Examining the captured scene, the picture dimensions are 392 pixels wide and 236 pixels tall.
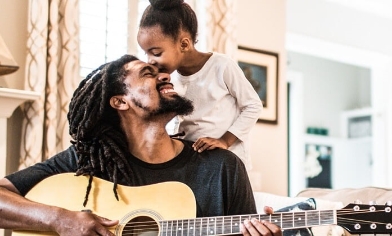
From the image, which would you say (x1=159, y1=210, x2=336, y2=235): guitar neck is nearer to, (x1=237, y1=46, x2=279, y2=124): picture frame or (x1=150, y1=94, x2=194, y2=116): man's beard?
(x1=150, y1=94, x2=194, y2=116): man's beard

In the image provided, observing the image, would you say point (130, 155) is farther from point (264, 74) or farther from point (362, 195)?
point (264, 74)

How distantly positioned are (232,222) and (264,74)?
2469 mm

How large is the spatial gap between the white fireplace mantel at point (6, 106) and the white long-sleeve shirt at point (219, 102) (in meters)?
0.93

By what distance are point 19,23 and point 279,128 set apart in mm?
1726

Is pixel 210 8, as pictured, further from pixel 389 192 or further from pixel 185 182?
pixel 185 182

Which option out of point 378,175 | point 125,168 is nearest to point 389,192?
point 125,168

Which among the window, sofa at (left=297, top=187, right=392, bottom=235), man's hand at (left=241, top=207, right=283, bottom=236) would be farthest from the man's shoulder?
the window

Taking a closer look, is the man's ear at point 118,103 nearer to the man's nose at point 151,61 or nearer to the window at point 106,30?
the man's nose at point 151,61

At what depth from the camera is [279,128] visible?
13.5ft

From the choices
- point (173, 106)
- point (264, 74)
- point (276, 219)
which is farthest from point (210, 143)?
point (264, 74)

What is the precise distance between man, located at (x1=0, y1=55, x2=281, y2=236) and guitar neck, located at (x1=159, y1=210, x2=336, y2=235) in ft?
0.41

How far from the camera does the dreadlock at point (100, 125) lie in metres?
1.91

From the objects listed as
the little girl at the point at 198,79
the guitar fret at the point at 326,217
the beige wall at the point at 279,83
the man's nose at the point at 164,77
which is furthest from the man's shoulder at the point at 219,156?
the beige wall at the point at 279,83

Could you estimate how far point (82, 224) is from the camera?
174cm
